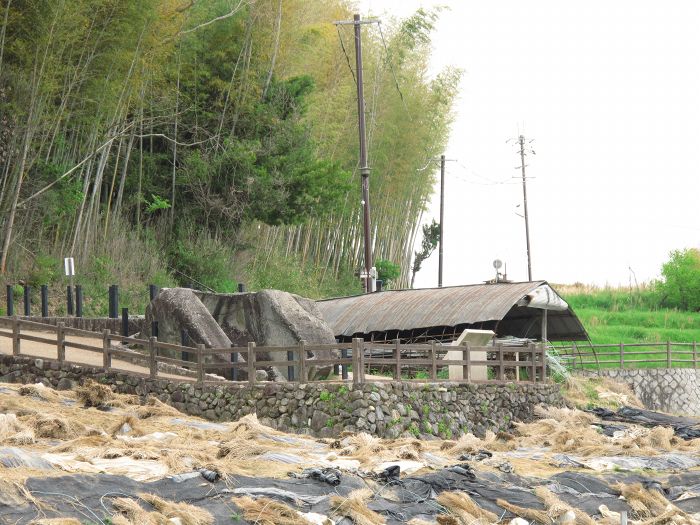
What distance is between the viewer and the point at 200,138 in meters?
31.5

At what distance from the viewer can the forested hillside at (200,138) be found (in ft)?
80.9

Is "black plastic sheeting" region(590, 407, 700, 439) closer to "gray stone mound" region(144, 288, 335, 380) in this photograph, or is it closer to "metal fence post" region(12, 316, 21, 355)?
"gray stone mound" region(144, 288, 335, 380)

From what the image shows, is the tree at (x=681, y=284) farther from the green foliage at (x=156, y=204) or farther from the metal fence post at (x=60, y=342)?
the metal fence post at (x=60, y=342)

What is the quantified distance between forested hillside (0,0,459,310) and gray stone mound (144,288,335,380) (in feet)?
21.4

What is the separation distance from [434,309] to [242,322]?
18.1 feet

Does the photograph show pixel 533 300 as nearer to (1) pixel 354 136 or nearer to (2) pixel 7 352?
(2) pixel 7 352

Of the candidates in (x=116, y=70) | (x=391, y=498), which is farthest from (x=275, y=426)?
(x=116, y=70)

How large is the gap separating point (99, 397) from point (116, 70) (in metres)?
10.6

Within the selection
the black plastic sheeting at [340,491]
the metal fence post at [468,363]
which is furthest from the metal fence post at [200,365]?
the black plastic sheeting at [340,491]

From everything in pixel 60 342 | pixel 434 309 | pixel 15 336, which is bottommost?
pixel 60 342

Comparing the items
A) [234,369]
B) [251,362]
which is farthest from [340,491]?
[234,369]

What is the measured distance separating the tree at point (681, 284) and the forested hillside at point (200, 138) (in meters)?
13.0

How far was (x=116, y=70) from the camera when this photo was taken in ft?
83.7

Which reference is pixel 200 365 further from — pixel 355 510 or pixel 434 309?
pixel 434 309
